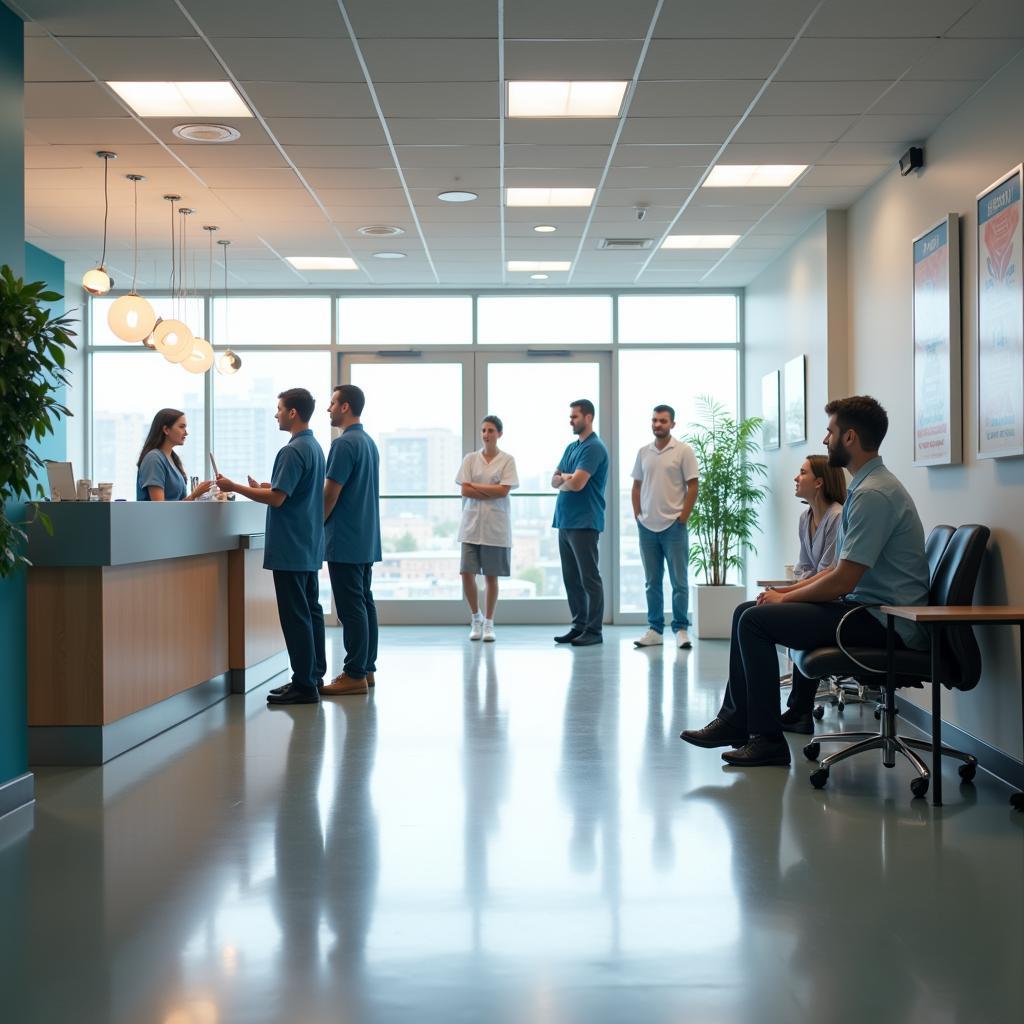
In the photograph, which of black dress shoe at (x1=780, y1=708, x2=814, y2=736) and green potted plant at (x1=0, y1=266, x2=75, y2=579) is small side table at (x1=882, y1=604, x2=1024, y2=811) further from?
green potted plant at (x1=0, y1=266, x2=75, y2=579)

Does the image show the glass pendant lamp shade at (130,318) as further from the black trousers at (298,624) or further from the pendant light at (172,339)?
the black trousers at (298,624)

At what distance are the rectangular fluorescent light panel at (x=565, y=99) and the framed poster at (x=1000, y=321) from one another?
172 centimetres

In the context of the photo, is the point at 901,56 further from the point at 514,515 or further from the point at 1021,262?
the point at 514,515

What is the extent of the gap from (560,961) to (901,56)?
394 centimetres

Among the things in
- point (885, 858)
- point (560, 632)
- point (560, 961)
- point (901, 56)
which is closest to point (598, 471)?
point (560, 632)

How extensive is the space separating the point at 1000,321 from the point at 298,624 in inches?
145

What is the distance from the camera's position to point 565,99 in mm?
5125

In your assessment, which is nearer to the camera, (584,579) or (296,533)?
(296,533)

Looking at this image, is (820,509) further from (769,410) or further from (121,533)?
(769,410)

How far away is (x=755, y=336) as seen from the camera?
9.33 m

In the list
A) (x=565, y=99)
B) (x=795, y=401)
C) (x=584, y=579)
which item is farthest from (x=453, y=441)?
(x=565, y=99)

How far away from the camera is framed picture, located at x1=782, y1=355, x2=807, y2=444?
7.54 meters

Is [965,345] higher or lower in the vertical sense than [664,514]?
higher

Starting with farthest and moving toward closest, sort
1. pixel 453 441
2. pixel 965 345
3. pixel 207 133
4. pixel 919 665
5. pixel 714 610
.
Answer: pixel 453 441 < pixel 714 610 < pixel 207 133 < pixel 965 345 < pixel 919 665
